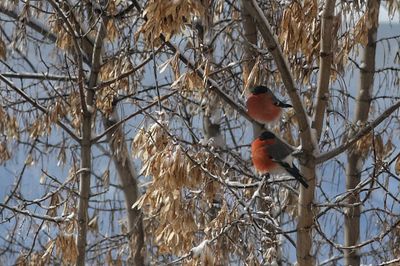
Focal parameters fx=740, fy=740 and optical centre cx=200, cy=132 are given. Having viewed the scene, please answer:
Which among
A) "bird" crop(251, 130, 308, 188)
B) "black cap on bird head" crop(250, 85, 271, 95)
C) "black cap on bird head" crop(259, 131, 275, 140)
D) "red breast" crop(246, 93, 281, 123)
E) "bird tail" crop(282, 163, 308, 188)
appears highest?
"black cap on bird head" crop(250, 85, 271, 95)

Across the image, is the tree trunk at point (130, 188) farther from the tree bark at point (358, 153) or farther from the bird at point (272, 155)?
the bird at point (272, 155)

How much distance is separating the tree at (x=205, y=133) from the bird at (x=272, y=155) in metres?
0.05

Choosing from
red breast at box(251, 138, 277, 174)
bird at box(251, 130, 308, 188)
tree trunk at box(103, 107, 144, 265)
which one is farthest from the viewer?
tree trunk at box(103, 107, 144, 265)

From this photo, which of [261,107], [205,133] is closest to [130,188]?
[205,133]

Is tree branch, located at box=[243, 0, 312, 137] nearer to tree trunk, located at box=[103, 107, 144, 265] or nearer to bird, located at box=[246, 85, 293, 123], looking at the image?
bird, located at box=[246, 85, 293, 123]

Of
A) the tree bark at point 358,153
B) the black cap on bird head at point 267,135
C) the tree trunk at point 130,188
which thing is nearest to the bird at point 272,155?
the black cap on bird head at point 267,135

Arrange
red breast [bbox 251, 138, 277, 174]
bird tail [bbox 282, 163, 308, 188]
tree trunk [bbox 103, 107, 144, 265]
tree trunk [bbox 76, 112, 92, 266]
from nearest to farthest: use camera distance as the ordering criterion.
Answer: bird tail [bbox 282, 163, 308, 188] → red breast [bbox 251, 138, 277, 174] → tree trunk [bbox 76, 112, 92, 266] → tree trunk [bbox 103, 107, 144, 265]

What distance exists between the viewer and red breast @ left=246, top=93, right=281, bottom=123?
8.89 feet

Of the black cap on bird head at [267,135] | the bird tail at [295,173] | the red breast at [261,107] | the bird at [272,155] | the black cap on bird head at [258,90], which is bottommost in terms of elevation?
the bird tail at [295,173]

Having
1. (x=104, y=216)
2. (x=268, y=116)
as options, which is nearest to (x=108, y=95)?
(x=268, y=116)

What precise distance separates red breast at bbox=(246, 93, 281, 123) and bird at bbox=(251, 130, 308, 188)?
0.11 m

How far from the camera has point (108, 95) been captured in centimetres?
340

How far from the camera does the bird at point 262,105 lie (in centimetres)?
271

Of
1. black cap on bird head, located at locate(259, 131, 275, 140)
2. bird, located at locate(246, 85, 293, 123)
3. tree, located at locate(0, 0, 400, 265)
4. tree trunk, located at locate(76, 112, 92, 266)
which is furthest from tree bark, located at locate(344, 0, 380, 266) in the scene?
tree trunk, located at locate(76, 112, 92, 266)
